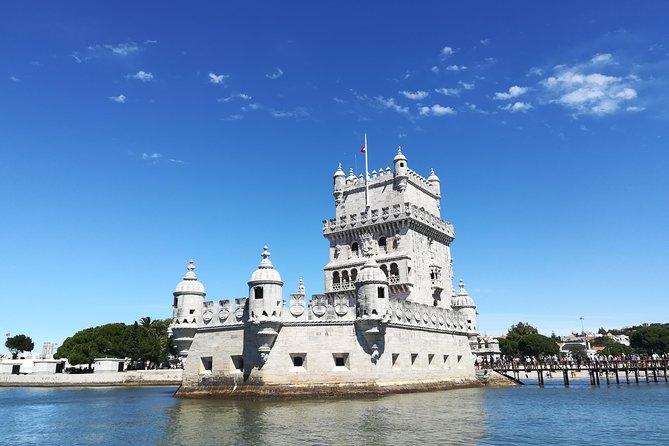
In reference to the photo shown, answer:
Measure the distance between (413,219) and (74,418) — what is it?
3003 centimetres

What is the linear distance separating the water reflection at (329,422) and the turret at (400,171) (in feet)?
69.4

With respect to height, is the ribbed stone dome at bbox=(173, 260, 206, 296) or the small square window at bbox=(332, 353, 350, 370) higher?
the ribbed stone dome at bbox=(173, 260, 206, 296)

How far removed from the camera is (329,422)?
2420 cm

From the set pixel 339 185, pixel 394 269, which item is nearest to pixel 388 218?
pixel 394 269

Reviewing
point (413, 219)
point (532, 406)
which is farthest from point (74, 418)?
point (413, 219)

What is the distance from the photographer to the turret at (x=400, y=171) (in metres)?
50.2

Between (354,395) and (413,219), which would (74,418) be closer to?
(354,395)

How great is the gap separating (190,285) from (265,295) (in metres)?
7.52

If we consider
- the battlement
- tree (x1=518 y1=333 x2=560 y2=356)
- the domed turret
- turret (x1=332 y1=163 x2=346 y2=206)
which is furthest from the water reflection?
tree (x1=518 y1=333 x2=560 y2=356)

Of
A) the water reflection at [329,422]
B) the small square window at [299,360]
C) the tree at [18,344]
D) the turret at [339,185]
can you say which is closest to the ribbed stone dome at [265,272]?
the small square window at [299,360]

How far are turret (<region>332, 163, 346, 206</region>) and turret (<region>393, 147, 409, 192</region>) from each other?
6190 millimetres

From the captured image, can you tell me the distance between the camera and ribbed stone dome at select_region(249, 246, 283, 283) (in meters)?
37.2

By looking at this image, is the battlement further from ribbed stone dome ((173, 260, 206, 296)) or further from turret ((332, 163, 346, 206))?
ribbed stone dome ((173, 260, 206, 296))

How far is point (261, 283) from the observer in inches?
1458
